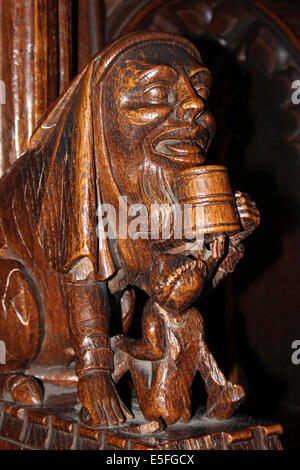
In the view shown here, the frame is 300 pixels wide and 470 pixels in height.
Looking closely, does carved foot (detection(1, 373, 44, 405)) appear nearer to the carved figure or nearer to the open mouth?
the carved figure

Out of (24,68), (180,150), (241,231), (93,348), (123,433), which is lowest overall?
(123,433)

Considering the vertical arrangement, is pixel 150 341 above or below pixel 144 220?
below

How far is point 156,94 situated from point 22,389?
1.61 feet

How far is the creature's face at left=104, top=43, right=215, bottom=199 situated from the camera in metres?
0.81

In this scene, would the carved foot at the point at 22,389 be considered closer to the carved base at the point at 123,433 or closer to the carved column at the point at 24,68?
the carved base at the point at 123,433

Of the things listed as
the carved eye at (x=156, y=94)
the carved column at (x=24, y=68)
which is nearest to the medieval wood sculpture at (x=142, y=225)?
the carved eye at (x=156, y=94)

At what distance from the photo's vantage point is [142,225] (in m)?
0.84

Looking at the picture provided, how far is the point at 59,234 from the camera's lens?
35.1 inches

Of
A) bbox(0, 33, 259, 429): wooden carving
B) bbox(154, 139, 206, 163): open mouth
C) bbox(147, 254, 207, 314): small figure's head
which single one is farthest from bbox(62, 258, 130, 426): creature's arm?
bbox(154, 139, 206, 163): open mouth

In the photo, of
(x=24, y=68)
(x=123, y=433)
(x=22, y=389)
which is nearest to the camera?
(x=123, y=433)

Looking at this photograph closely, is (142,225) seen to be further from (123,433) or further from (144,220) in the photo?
(123,433)

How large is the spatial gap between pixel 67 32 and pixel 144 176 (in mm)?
611

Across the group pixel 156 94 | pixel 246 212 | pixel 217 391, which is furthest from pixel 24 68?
pixel 217 391

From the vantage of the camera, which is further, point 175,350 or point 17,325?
point 17,325
